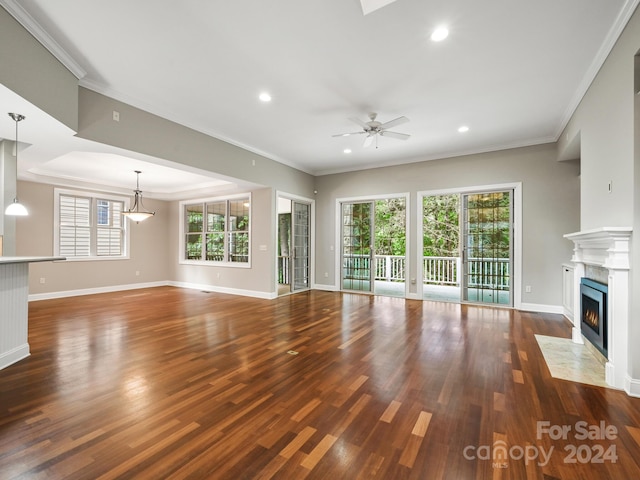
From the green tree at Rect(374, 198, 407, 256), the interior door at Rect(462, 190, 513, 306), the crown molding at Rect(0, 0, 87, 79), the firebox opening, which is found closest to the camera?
the crown molding at Rect(0, 0, 87, 79)

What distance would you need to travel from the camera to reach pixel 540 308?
533cm

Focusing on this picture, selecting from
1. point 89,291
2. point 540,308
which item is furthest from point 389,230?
point 89,291

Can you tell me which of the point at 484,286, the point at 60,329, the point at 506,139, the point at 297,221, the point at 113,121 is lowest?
the point at 60,329

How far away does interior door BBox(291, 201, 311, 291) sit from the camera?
736 cm

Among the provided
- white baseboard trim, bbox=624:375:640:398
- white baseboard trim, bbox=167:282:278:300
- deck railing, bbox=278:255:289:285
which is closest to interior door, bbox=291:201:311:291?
deck railing, bbox=278:255:289:285

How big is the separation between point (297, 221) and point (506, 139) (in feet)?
15.7

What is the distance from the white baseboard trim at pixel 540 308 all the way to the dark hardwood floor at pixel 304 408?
143 cm

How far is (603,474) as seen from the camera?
1.59 m

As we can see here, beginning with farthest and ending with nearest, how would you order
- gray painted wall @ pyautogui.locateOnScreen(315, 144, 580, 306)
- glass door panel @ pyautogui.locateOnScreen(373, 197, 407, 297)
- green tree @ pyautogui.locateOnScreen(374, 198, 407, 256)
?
green tree @ pyautogui.locateOnScreen(374, 198, 407, 256)
glass door panel @ pyautogui.locateOnScreen(373, 197, 407, 297)
gray painted wall @ pyautogui.locateOnScreen(315, 144, 580, 306)

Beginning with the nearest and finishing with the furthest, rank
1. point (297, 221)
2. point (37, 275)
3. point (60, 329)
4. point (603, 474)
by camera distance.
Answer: point (603, 474) → point (60, 329) → point (37, 275) → point (297, 221)

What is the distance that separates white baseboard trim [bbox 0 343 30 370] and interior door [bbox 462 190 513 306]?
6.79m

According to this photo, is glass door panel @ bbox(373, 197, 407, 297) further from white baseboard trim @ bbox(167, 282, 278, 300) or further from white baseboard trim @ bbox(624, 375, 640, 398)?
white baseboard trim @ bbox(624, 375, 640, 398)

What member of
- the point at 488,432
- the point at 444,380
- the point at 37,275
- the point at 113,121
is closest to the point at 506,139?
the point at 444,380

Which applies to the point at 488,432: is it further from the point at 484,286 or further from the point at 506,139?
the point at 506,139
